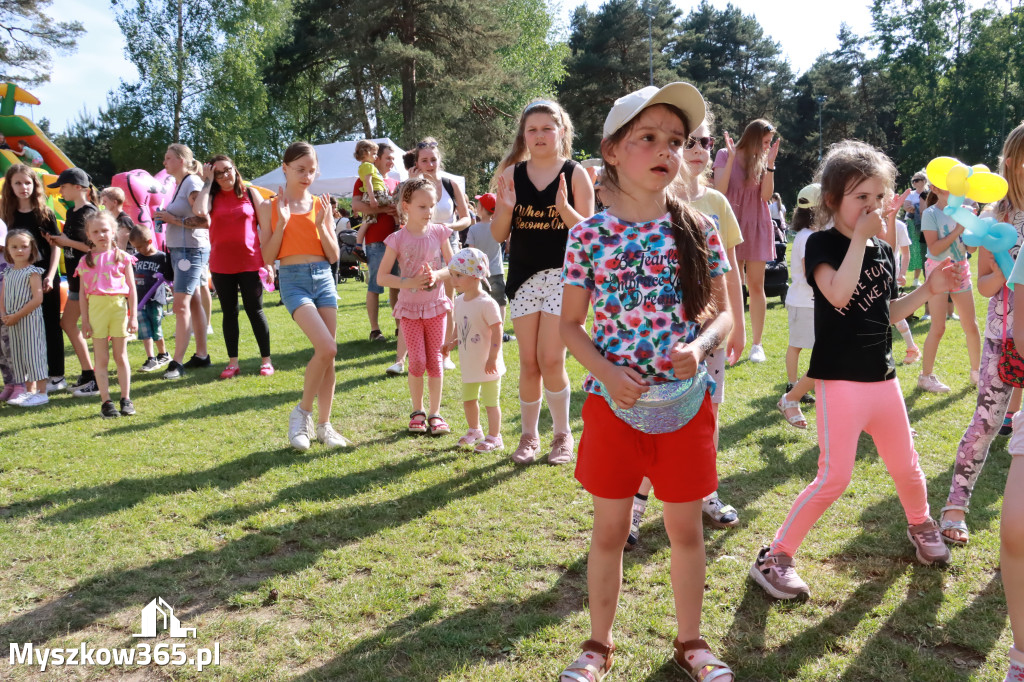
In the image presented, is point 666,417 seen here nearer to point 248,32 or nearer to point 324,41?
point 324,41

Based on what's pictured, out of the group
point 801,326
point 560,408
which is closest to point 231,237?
point 560,408

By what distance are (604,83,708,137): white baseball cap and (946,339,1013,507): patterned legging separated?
2333mm

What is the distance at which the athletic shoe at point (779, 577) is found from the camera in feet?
10.0

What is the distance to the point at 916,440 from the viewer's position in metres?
5.15

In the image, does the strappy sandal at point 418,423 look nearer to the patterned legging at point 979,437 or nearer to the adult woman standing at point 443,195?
the adult woman standing at point 443,195

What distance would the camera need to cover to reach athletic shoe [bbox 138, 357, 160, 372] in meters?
8.48

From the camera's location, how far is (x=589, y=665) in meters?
2.52

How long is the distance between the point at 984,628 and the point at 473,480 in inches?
108

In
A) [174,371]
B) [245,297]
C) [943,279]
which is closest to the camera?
[943,279]

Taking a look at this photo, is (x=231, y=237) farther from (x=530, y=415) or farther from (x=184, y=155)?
(x=530, y=415)

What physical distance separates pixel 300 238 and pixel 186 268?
3491mm

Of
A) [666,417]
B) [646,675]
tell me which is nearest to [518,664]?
[646,675]

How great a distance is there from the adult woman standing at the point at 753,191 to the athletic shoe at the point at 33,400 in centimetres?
644

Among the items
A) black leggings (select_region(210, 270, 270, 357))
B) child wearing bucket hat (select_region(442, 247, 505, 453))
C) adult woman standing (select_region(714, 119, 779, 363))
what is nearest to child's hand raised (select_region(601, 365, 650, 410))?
child wearing bucket hat (select_region(442, 247, 505, 453))
